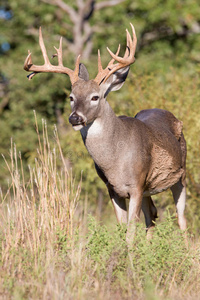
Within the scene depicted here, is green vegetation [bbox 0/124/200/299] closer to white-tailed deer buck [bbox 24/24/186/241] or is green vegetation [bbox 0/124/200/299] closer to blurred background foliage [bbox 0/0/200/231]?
white-tailed deer buck [bbox 24/24/186/241]

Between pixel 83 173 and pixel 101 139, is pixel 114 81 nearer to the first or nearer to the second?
pixel 101 139

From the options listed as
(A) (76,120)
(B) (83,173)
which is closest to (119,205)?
(A) (76,120)

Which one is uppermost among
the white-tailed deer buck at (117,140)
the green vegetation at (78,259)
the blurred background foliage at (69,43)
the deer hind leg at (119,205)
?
the white-tailed deer buck at (117,140)

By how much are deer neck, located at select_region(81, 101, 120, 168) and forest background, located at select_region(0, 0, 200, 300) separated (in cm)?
34

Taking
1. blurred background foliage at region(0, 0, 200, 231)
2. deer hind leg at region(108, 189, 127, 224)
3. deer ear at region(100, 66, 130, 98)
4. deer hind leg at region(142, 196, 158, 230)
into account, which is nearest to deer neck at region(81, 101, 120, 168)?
deer ear at region(100, 66, 130, 98)

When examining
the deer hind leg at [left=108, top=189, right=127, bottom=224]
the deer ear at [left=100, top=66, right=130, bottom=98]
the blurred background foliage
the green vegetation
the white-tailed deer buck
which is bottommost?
the blurred background foliage

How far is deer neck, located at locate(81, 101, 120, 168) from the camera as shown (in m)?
5.72

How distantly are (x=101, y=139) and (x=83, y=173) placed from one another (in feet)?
20.1

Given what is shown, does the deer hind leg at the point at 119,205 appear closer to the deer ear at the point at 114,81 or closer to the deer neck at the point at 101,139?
the deer neck at the point at 101,139

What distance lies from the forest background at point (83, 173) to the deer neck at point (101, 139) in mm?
342

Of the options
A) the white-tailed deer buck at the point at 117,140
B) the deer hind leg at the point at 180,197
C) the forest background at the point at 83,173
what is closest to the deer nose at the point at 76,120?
the white-tailed deer buck at the point at 117,140

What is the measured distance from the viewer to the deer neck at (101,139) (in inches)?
225

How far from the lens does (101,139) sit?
573 centimetres

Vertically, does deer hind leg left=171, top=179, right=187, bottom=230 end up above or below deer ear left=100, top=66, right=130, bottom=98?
below
